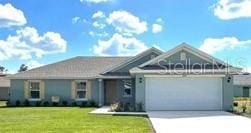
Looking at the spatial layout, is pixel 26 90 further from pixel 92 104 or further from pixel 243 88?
pixel 243 88

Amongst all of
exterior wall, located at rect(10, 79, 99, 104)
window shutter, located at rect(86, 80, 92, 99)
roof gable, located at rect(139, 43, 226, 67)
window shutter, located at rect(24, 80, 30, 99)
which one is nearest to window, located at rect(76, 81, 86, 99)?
window shutter, located at rect(86, 80, 92, 99)

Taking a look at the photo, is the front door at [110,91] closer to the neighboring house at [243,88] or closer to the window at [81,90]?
the window at [81,90]

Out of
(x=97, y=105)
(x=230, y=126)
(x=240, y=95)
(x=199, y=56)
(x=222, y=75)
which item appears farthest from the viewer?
(x=240, y=95)

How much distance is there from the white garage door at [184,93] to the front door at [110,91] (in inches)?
348

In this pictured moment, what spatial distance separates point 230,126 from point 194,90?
9.93 metres

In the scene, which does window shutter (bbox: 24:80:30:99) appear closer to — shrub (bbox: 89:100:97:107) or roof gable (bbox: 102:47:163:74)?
shrub (bbox: 89:100:97:107)

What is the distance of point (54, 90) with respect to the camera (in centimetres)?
3628

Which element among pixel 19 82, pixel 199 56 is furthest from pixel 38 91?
pixel 199 56

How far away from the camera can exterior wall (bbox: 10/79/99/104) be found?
36.0 metres

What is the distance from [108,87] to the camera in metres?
37.0

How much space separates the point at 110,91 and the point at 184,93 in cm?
1032

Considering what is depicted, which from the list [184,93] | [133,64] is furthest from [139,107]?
[133,64]

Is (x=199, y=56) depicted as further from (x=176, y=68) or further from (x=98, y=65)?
(x=98, y=65)

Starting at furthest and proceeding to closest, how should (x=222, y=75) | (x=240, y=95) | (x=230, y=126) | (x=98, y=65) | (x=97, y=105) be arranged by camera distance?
(x=240, y=95), (x=98, y=65), (x=97, y=105), (x=222, y=75), (x=230, y=126)
